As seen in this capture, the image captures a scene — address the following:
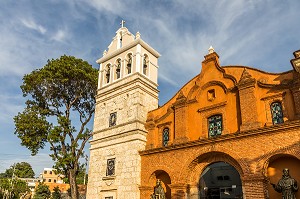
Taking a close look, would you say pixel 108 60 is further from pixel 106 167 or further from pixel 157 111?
pixel 106 167

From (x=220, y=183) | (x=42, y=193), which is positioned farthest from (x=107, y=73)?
(x=42, y=193)

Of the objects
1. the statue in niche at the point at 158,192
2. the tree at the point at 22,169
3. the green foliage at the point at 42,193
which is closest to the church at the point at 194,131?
the statue in niche at the point at 158,192

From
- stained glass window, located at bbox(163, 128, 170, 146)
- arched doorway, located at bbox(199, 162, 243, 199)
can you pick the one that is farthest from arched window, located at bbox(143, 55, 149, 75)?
arched doorway, located at bbox(199, 162, 243, 199)

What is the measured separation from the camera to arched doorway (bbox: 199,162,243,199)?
15031 mm

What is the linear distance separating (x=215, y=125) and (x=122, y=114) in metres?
6.03

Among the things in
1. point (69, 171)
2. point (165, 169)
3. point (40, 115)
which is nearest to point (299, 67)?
point (165, 169)

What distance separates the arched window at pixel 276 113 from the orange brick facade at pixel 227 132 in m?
0.15

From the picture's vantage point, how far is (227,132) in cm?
1354

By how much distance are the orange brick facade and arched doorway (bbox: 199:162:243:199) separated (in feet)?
4.77

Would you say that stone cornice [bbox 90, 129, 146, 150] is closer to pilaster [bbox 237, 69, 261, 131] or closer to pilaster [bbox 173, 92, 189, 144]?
pilaster [bbox 173, 92, 189, 144]

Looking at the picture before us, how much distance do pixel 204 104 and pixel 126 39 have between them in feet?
26.9

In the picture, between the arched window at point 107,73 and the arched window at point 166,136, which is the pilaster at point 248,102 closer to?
the arched window at point 166,136

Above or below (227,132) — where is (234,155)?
below

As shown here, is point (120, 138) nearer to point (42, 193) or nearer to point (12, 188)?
point (12, 188)
